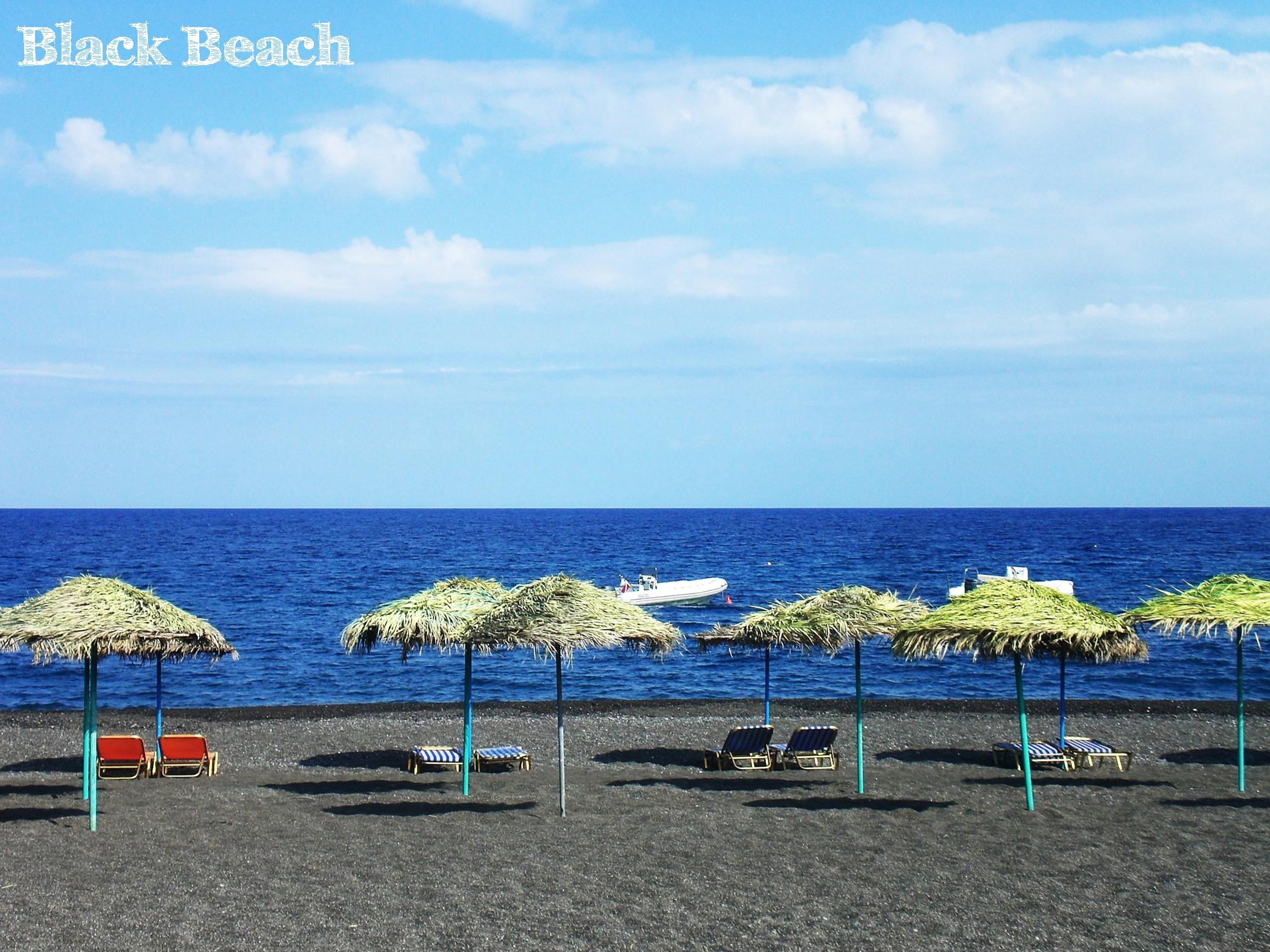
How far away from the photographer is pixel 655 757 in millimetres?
17641

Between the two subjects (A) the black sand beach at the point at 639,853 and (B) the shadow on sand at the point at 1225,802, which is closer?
(A) the black sand beach at the point at 639,853

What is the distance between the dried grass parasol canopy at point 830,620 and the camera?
1478cm

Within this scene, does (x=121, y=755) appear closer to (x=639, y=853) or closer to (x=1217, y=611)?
(x=639, y=853)

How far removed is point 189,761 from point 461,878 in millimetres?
7347

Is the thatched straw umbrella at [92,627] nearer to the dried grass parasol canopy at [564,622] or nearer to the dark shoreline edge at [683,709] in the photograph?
the dried grass parasol canopy at [564,622]

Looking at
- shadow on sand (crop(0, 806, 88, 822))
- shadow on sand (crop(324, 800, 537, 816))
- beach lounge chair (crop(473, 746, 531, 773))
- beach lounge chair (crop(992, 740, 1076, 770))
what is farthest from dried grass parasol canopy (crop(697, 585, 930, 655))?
shadow on sand (crop(0, 806, 88, 822))

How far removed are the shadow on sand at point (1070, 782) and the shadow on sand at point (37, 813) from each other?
1180 centimetres

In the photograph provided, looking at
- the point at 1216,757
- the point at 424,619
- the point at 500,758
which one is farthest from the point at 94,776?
the point at 1216,757

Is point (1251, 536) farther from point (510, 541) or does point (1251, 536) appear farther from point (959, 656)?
point (959, 656)

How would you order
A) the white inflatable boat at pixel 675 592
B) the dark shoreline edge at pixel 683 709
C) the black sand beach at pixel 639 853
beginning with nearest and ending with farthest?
the black sand beach at pixel 639 853, the dark shoreline edge at pixel 683 709, the white inflatable boat at pixel 675 592

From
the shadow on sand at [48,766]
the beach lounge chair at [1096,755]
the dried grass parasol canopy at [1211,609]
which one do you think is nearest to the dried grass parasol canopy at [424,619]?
the shadow on sand at [48,766]

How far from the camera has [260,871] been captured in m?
10.7

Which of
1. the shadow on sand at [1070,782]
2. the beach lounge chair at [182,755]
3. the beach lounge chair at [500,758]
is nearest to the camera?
the shadow on sand at [1070,782]

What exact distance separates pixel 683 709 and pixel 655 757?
20.6 ft
